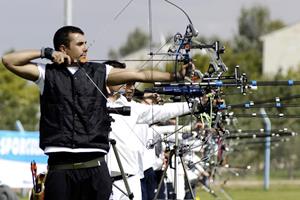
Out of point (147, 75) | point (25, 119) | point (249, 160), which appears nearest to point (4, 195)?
point (147, 75)

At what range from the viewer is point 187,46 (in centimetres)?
857

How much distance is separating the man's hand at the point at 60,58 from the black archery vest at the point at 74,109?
5.7 inches

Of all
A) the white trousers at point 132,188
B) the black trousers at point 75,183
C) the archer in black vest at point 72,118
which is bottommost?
the white trousers at point 132,188

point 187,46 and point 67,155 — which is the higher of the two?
point 187,46

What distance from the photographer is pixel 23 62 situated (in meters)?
7.23

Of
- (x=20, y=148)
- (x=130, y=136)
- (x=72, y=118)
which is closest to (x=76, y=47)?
(x=72, y=118)

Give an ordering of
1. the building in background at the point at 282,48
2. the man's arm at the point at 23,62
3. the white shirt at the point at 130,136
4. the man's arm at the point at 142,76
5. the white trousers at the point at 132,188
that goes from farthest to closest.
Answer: the building in background at the point at 282,48 < the white trousers at the point at 132,188 < the white shirt at the point at 130,136 < the man's arm at the point at 23,62 < the man's arm at the point at 142,76

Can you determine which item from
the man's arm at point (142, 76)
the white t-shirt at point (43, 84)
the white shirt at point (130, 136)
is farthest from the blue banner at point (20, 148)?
the man's arm at point (142, 76)

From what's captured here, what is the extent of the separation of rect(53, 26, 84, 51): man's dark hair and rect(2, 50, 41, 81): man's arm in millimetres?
302

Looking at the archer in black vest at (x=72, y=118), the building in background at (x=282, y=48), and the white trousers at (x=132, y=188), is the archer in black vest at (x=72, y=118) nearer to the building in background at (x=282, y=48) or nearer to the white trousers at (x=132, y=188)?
the white trousers at (x=132, y=188)

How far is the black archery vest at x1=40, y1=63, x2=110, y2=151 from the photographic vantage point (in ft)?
23.8

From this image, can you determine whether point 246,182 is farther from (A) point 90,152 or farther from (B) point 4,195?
(A) point 90,152

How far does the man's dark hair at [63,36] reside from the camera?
7.48m

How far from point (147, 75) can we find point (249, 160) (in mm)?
22670
